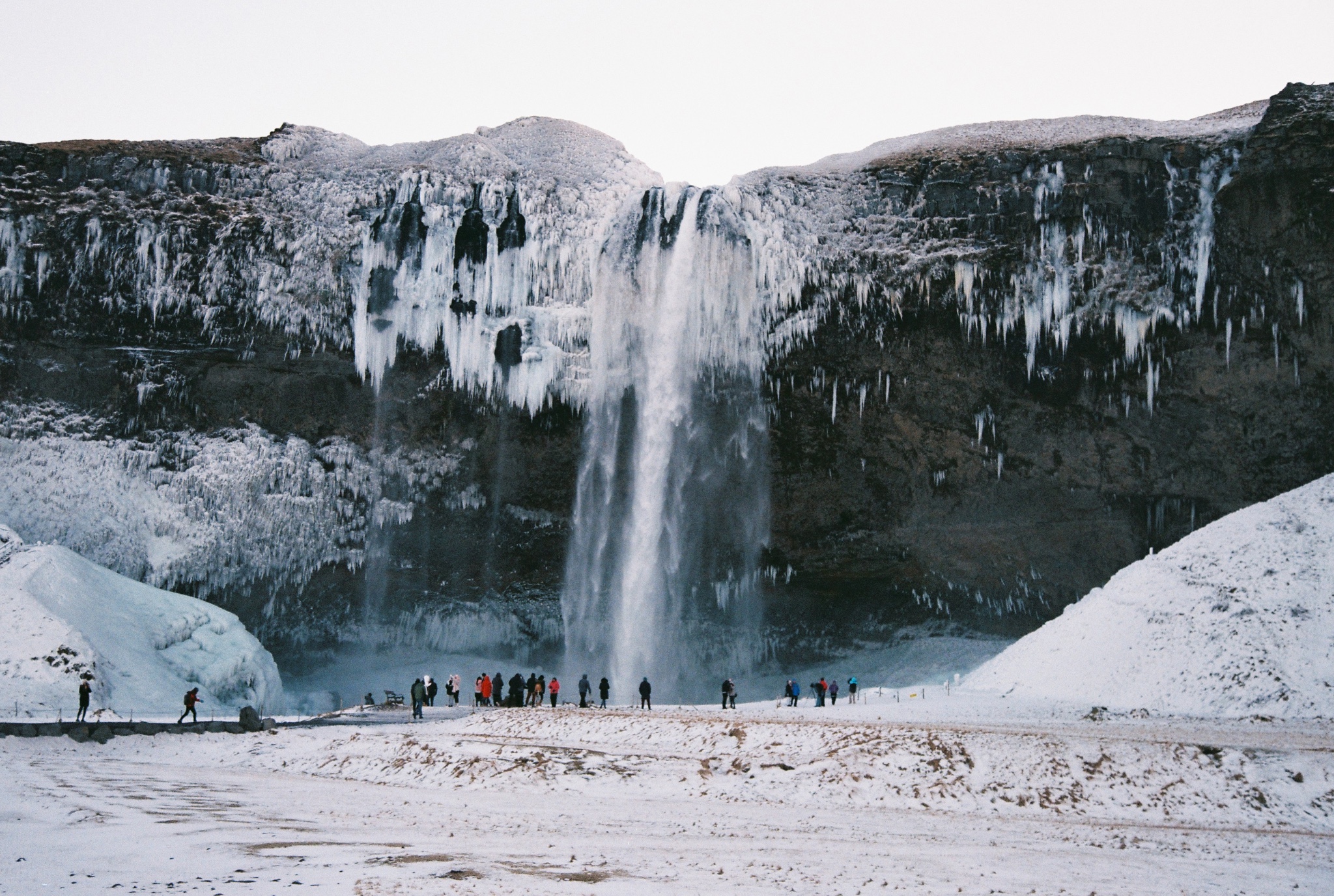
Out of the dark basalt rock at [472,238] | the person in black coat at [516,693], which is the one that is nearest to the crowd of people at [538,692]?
the person in black coat at [516,693]

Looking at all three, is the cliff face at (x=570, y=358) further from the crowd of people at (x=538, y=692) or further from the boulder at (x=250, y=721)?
the boulder at (x=250, y=721)

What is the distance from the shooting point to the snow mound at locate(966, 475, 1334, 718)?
75.2 feet

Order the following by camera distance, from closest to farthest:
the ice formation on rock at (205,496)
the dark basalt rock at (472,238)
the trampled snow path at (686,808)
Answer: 1. the trampled snow path at (686,808)
2. the ice formation on rock at (205,496)
3. the dark basalt rock at (472,238)

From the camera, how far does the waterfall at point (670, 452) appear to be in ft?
120

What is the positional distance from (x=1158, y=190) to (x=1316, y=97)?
190 inches

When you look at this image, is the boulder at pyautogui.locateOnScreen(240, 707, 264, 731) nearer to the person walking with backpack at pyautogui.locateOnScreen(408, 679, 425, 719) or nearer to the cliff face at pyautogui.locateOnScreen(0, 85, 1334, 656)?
the person walking with backpack at pyautogui.locateOnScreen(408, 679, 425, 719)

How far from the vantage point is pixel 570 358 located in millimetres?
36906

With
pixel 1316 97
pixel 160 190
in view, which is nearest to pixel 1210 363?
pixel 1316 97

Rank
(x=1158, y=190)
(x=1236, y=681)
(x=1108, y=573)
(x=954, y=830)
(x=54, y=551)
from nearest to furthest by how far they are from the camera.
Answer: (x=954, y=830)
(x=1236, y=681)
(x=54, y=551)
(x=1158, y=190)
(x=1108, y=573)

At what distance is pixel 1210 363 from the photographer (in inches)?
1337

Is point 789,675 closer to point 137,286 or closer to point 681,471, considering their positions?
point 681,471

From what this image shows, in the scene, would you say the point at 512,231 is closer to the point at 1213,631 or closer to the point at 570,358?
the point at 570,358

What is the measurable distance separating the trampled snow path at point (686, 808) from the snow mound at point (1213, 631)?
227 centimetres

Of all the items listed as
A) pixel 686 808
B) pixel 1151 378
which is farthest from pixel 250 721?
pixel 1151 378
